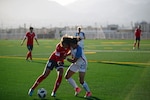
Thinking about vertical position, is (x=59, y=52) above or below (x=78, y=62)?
above

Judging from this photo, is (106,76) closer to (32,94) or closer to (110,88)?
(110,88)

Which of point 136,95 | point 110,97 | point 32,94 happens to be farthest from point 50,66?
point 136,95

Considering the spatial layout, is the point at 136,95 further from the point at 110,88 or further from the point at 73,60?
the point at 73,60

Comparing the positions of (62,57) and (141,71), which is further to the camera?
(141,71)

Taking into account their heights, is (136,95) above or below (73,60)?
below

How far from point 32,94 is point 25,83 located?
6.44ft

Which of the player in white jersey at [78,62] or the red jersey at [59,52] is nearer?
the player in white jersey at [78,62]

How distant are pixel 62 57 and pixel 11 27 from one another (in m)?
69.8

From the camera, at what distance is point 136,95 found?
8734mm

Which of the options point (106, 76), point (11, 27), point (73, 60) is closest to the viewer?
point (73, 60)

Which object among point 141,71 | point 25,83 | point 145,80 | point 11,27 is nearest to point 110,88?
point 145,80

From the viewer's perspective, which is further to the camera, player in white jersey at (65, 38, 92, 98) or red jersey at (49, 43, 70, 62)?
red jersey at (49, 43, 70, 62)

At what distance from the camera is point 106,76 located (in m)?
12.1

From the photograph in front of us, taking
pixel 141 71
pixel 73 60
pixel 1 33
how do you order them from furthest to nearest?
pixel 1 33 < pixel 141 71 < pixel 73 60
